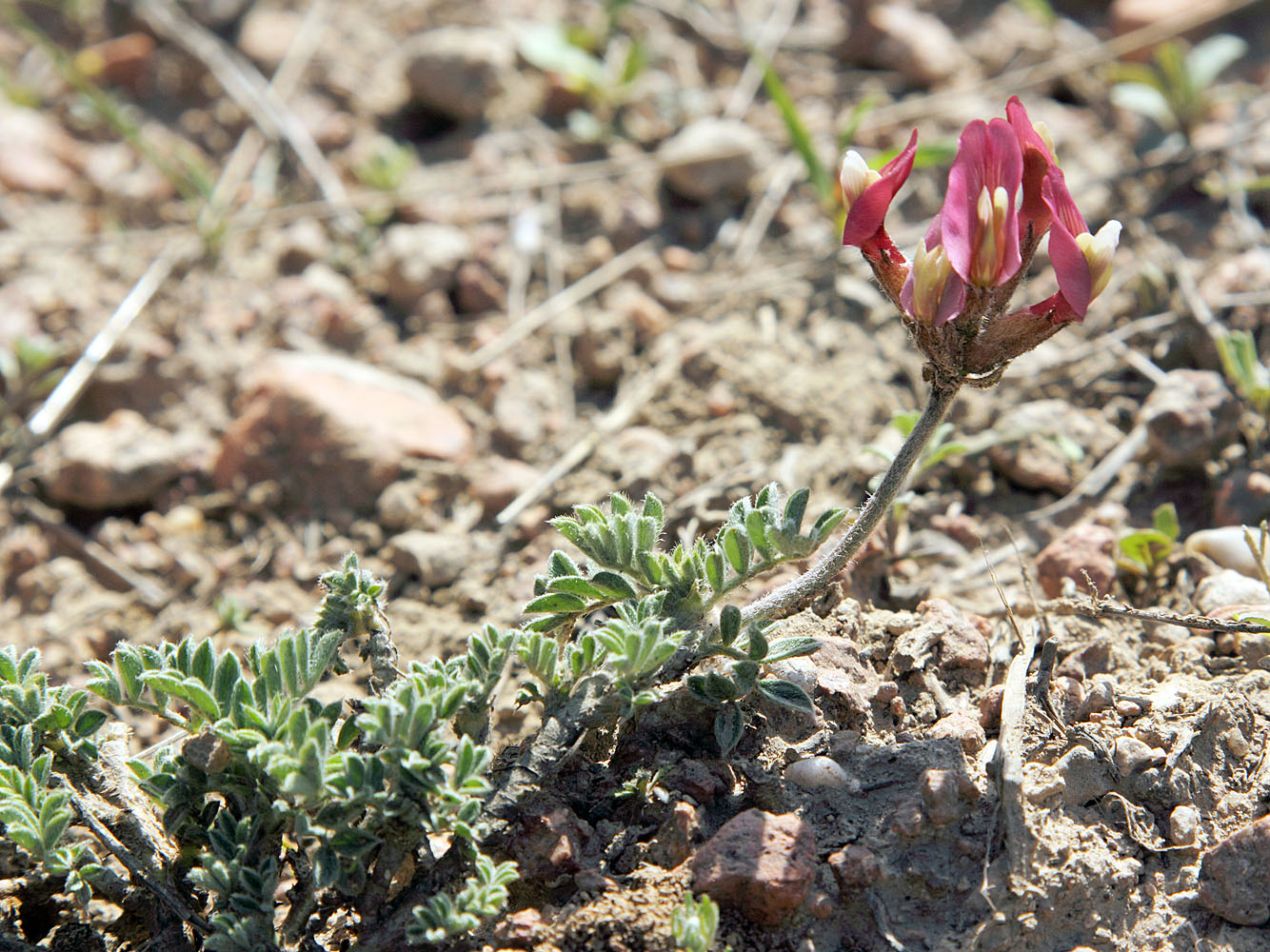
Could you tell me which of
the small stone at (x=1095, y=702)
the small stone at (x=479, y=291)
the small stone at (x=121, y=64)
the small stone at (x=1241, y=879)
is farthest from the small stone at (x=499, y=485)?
the small stone at (x=121, y=64)

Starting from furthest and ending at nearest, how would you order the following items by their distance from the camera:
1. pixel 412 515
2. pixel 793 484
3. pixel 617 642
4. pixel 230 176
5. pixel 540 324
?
pixel 230 176
pixel 540 324
pixel 412 515
pixel 793 484
pixel 617 642

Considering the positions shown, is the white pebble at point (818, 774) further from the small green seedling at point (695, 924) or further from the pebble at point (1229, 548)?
the pebble at point (1229, 548)

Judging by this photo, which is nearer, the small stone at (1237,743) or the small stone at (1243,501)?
the small stone at (1237,743)

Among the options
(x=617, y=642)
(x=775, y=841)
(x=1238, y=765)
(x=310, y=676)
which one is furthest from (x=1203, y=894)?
(x=310, y=676)

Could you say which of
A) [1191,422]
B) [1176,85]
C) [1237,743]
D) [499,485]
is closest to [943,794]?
[1237,743]

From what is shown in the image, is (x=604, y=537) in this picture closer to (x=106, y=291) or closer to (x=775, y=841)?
(x=775, y=841)

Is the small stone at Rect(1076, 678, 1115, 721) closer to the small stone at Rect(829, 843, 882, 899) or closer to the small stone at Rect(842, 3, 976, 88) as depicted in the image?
the small stone at Rect(829, 843, 882, 899)
